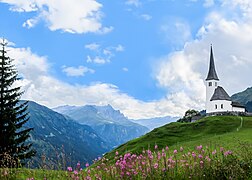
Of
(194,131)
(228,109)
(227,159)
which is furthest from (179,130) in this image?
(227,159)

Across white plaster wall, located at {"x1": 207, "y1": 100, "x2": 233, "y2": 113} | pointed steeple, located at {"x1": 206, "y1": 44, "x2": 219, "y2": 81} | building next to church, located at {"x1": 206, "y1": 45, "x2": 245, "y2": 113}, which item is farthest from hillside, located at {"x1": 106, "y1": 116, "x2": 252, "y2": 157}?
pointed steeple, located at {"x1": 206, "y1": 44, "x2": 219, "y2": 81}

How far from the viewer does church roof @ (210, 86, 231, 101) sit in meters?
115

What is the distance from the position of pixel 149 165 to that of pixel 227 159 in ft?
7.88

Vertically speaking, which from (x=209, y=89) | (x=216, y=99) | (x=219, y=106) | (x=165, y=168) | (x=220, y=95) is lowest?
(x=165, y=168)

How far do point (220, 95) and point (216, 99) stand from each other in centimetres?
180

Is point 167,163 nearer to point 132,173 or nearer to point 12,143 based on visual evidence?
point 132,173

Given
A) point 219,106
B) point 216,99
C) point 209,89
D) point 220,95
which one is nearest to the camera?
point 219,106

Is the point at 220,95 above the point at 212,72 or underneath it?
underneath

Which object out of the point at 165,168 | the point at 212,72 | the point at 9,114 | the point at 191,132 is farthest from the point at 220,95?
the point at 165,168

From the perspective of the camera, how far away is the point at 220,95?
4564 inches

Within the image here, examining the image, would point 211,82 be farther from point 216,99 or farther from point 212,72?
point 216,99

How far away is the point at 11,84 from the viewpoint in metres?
52.5

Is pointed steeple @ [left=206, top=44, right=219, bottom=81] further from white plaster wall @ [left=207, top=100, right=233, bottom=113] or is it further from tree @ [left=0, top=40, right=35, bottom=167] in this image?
tree @ [left=0, top=40, right=35, bottom=167]

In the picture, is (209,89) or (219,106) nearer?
(219,106)
